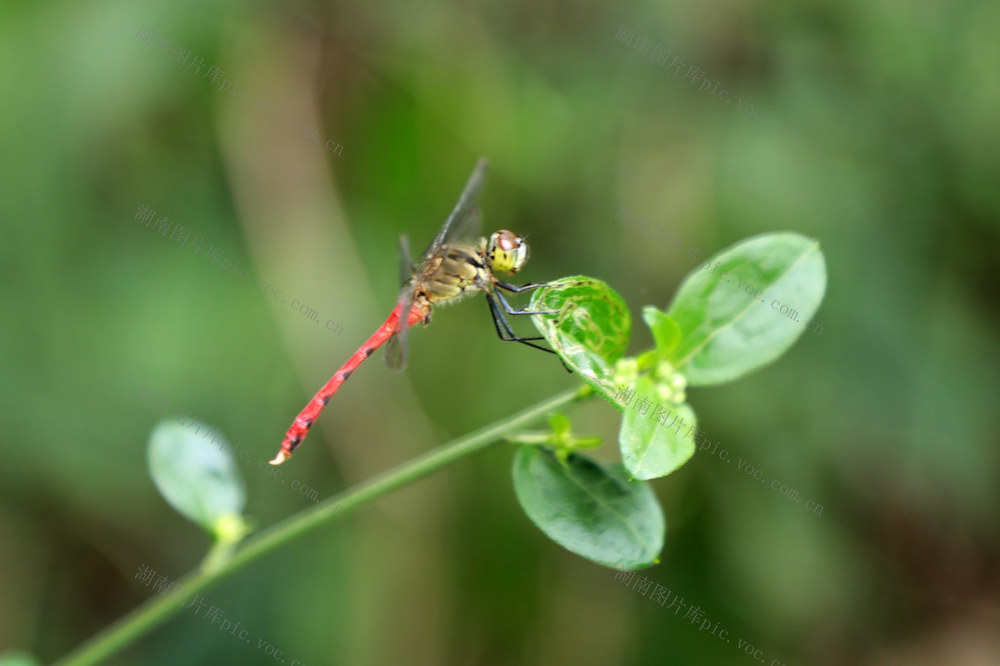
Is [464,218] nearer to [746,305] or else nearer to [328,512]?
[746,305]

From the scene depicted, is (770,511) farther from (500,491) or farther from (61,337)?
(61,337)

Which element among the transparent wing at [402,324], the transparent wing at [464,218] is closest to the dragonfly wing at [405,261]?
the transparent wing at [402,324]

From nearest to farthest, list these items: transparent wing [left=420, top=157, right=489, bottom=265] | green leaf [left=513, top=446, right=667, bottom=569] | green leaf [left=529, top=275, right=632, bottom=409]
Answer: green leaf [left=513, top=446, right=667, bottom=569]
green leaf [left=529, top=275, right=632, bottom=409]
transparent wing [left=420, top=157, right=489, bottom=265]

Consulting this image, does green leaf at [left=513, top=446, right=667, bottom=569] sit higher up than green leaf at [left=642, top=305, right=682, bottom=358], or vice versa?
green leaf at [left=642, top=305, right=682, bottom=358]

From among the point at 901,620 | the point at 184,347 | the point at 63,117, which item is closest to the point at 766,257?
the point at 184,347

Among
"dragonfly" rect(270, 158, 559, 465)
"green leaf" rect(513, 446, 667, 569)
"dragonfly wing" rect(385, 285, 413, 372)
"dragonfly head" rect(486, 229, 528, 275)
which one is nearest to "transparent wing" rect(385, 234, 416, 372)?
"dragonfly wing" rect(385, 285, 413, 372)

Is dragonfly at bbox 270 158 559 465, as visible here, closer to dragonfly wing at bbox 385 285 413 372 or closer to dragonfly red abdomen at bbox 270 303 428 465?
dragonfly red abdomen at bbox 270 303 428 465
